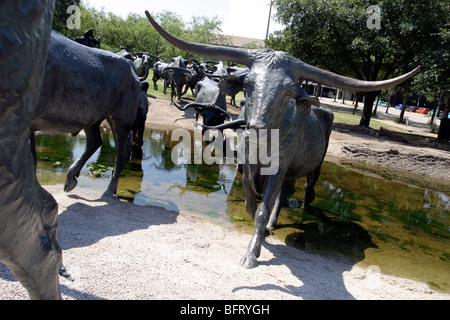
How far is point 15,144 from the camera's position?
45.5 inches

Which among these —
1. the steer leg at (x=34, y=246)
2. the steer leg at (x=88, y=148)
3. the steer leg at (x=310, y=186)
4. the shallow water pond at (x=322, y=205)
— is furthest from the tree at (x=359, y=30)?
the steer leg at (x=34, y=246)

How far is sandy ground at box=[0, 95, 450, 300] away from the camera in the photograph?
9.56 feet

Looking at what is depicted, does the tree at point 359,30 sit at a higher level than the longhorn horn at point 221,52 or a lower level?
higher

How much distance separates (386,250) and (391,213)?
200 centimetres

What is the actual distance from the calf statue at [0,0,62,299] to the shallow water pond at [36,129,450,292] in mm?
3293

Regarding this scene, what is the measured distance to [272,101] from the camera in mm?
3355

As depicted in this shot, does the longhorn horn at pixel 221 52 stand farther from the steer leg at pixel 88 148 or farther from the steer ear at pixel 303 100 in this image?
the steer leg at pixel 88 148

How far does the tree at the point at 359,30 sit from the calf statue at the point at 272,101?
43.5 ft

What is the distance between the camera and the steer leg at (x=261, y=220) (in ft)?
12.4

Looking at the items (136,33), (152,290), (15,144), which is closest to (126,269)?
(152,290)

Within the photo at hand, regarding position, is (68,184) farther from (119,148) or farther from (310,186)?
(310,186)

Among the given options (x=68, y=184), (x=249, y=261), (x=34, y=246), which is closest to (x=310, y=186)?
(x=249, y=261)

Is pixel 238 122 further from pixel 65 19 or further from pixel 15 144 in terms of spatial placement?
pixel 65 19

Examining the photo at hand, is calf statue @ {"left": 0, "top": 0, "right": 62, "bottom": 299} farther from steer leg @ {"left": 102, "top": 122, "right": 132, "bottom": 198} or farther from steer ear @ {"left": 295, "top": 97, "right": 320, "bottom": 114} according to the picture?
steer leg @ {"left": 102, "top": 122, "right": 132, "bottom": 198}
